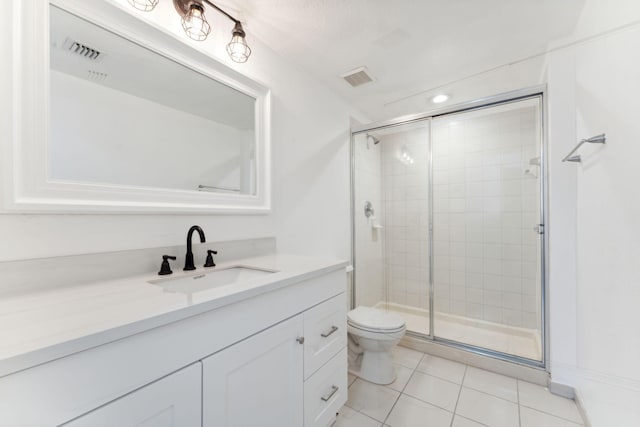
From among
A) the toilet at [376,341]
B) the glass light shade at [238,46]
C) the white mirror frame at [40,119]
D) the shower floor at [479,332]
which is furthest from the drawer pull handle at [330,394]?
the glass light shade at [238,46]

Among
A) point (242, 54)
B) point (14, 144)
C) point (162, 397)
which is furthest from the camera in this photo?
point (242, 54)

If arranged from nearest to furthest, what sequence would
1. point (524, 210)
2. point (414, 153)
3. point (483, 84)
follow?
point (483, 84), point (524, 210), point (414, 153)

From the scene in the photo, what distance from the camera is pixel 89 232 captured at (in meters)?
0.96

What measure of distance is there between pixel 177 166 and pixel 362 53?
1.37 m

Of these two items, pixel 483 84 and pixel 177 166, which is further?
pixel 483 84

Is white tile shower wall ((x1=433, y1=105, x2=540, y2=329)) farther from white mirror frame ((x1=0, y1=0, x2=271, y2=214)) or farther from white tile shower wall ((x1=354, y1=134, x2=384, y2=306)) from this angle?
white mirror frame ((x1=0, y1=0, x2=271, y2=214))

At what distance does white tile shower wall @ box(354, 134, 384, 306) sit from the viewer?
260 centimetres

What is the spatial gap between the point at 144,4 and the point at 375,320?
2054mm

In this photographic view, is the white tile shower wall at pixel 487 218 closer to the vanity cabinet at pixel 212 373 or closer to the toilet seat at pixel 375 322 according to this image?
the toilet seat at pixel 375 322

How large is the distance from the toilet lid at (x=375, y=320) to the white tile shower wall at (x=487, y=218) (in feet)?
3.47

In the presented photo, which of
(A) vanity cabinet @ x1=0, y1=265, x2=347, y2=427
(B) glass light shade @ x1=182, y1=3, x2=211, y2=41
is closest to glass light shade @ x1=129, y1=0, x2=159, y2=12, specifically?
(B) glass light shade @ x1=182, y1=3, x2=211, y2=41

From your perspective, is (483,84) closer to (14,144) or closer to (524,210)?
(524,210)

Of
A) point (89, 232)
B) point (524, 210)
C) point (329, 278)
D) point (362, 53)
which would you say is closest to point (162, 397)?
point (89, 232)

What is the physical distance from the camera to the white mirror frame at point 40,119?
31.9 inches
